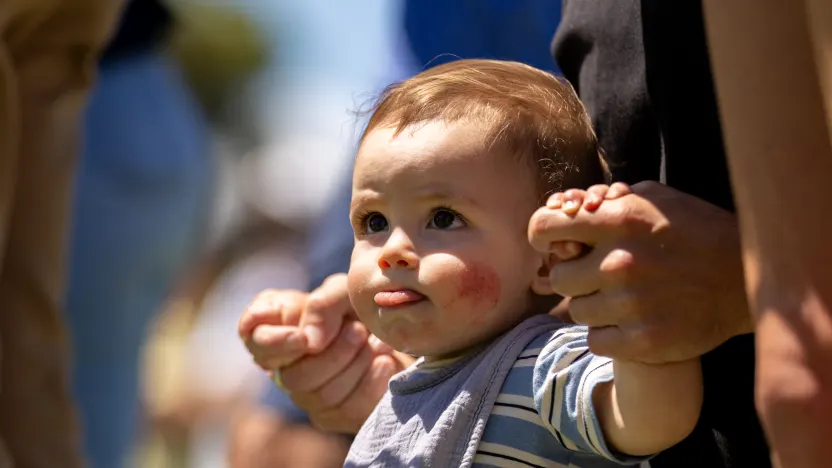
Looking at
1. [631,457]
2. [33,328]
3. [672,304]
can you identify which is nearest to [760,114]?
[672,304]

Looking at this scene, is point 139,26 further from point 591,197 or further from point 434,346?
point 591,197

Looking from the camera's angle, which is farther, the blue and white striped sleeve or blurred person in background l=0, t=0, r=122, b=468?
blurred person in background l=0, t=0, r=122, b=468

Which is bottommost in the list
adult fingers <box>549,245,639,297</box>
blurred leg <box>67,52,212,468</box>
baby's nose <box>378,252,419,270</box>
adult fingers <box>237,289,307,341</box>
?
blurred leg <box>67,52,212,468</box>

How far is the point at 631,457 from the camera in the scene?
1142 millimetres

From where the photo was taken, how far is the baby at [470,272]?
1260mm

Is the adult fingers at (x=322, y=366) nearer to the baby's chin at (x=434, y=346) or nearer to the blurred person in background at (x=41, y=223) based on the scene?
the baby's chin at (x=434, y=346)

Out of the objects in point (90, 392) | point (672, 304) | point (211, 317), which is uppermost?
point (672, 304)

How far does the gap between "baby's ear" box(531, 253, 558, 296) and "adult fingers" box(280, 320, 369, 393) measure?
0.33 m

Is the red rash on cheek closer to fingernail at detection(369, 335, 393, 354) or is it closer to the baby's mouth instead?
the baby's mouth

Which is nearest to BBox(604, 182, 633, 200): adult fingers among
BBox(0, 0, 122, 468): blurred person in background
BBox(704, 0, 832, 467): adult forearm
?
BBox(704, 0, 832, 467): adult forearm

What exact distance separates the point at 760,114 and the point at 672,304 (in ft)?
0.66

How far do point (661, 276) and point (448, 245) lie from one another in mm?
348

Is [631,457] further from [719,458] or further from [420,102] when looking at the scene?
[420,102]

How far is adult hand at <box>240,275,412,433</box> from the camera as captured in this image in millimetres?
1575
